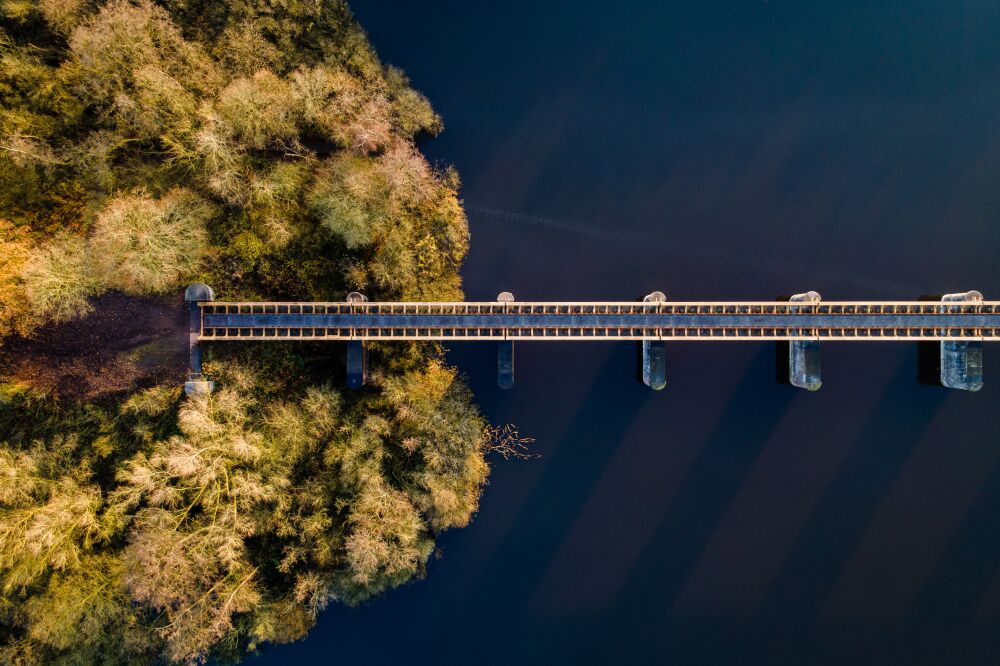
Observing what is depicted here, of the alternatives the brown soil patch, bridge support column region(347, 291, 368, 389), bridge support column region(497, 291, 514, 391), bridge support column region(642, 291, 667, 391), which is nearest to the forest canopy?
the brown soil patch

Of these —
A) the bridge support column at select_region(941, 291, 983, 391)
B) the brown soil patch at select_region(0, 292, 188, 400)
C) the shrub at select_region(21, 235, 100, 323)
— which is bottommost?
the brown soil patch at select_region(0, 292, 188, 400)

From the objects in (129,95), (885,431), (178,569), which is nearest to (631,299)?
(885,431)

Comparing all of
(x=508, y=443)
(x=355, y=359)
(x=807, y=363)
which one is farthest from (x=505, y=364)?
(x=807, y=363)

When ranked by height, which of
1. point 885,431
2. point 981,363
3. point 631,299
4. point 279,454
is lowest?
point 279,454

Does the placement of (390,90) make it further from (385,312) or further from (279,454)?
(279,454)

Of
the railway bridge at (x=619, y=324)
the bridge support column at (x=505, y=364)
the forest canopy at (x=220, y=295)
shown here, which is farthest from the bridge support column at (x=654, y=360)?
the forest canopy at (x=220, y=295)

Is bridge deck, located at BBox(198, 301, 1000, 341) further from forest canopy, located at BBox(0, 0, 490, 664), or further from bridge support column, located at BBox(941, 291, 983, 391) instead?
forest canopy, located at BBox(0, 0, 490, 664)

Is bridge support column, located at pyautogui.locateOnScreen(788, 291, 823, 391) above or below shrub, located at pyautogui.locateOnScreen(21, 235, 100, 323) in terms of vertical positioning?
above
